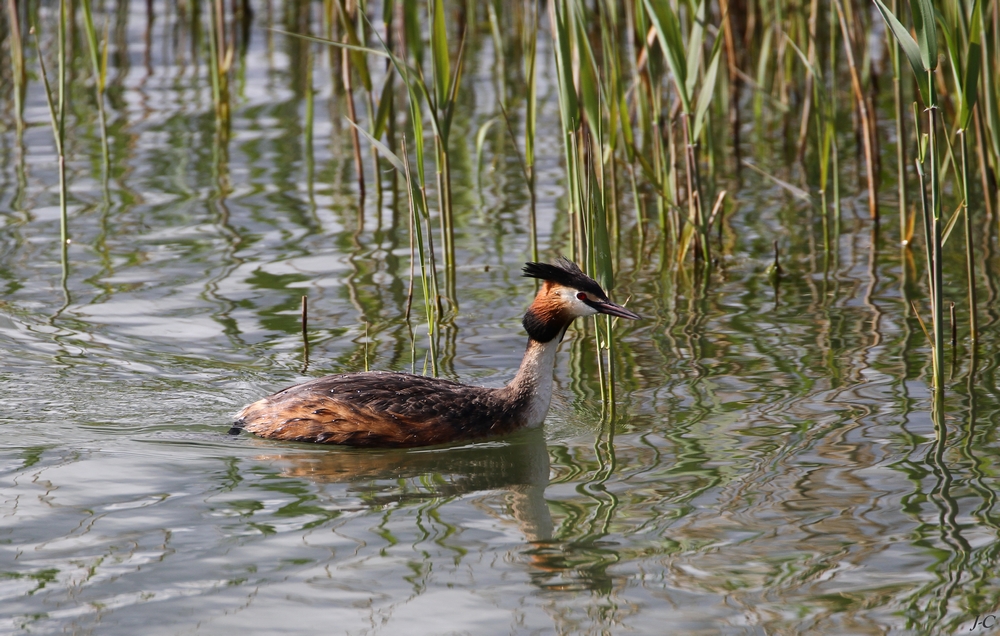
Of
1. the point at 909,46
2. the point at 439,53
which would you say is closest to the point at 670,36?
the point at 439,53

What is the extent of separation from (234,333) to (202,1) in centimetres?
1201

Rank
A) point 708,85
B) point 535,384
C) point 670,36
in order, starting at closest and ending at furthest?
point 535,384 < point 670,36 < point 708,85

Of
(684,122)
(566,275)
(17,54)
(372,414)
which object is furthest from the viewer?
(17,54)

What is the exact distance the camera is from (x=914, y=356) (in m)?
6.59

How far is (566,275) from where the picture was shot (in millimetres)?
5773

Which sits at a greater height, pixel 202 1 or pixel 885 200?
pixel 202 1

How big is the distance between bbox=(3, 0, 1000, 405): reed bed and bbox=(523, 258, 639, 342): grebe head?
0.39 feet

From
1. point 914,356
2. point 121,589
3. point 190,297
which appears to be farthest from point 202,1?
point 121,589

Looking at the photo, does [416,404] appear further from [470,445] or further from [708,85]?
[708,85]

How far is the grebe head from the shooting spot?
5.72 meters

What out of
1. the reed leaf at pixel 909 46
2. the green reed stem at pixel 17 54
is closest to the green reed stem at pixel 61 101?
the green reed stem at pixel 17 54

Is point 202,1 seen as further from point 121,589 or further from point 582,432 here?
point 121,589

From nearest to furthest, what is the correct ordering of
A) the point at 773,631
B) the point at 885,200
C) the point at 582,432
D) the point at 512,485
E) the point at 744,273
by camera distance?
the point at 773,631, the point at 512,485, the point at 582,432, the point at 744,273, the point at 885,200

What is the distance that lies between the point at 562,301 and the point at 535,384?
42cm
